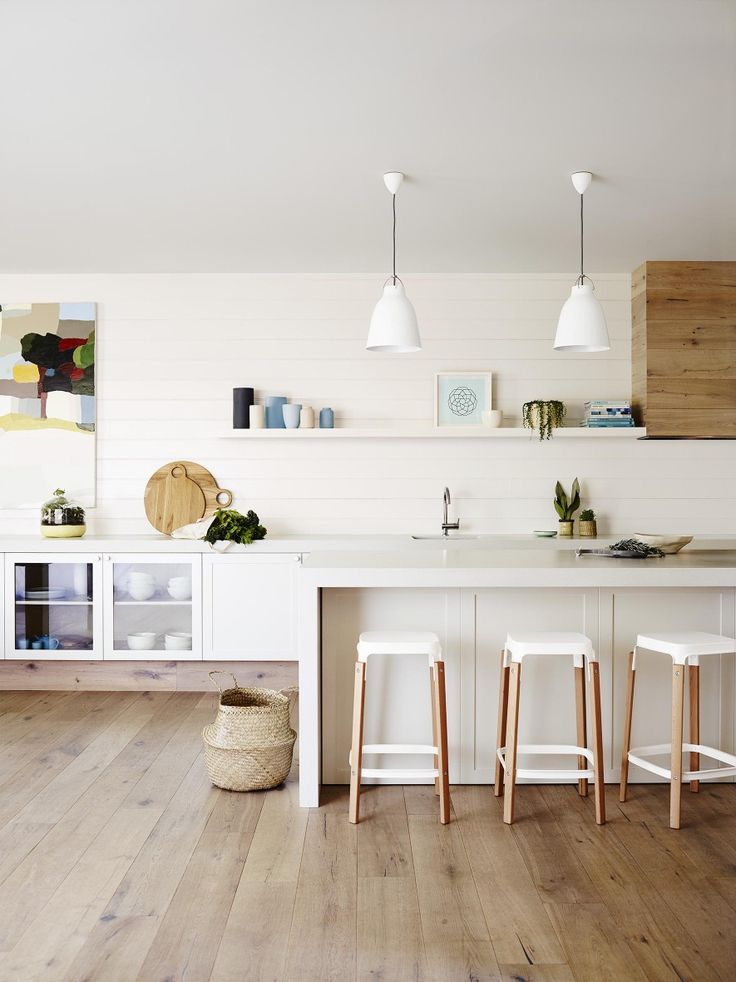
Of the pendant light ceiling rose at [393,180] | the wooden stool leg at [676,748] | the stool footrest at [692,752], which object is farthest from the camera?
the pendant light ceiling rose at [393,180]

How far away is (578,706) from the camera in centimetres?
336

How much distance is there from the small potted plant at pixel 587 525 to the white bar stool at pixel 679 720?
1.79 metres

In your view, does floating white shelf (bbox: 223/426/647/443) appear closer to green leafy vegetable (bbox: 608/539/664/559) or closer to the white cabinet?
the white cabinet

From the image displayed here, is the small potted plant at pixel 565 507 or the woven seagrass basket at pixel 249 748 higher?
the small potted plant at pixel 565 507

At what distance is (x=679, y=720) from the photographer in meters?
3.10

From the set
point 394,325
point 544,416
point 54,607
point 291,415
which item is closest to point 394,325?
point 394,325

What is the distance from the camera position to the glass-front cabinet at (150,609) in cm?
499

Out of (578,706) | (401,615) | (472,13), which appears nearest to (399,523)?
(401,615)

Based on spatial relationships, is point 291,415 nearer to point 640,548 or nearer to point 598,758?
point 640,548

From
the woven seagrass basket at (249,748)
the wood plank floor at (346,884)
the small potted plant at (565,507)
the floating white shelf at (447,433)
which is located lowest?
the wood plank floor at (346,884)

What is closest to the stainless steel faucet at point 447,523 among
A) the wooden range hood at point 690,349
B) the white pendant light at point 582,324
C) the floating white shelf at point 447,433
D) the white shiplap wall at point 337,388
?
the white shiplap wall at point 337,388

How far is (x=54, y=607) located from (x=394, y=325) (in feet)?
9.23

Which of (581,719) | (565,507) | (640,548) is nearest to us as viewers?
(581,719)

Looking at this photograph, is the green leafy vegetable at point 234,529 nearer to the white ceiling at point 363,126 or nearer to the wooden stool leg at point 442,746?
the white ceiling at point 363,126
